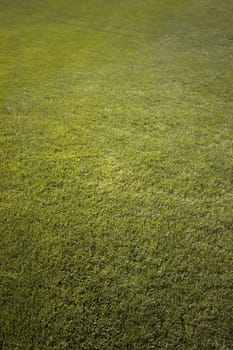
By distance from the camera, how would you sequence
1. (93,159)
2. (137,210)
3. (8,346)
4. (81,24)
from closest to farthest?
(8,346) → (137,210) → (93,159) → (81,24)

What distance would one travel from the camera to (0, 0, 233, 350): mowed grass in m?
1.45

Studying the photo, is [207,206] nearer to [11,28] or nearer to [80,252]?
[80,252]

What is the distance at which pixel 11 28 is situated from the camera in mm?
7828

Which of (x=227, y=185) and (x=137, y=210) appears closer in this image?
(x=137, y=210)

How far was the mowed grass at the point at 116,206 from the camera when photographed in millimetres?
1451

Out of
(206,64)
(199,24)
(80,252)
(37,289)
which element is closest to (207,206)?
(80,252)

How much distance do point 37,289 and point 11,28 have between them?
8.88 meters

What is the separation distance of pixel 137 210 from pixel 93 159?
849 millimetres

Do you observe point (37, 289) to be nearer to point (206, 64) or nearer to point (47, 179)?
point (47, 179)

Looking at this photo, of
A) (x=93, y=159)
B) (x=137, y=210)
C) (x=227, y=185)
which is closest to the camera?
(x=137, y=210)

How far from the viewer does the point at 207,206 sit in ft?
7.02

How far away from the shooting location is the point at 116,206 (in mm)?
2119

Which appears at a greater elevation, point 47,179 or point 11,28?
point 11,28

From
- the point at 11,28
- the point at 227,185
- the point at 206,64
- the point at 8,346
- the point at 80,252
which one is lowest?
the point at 8,346
